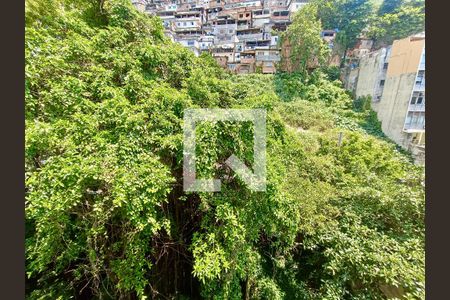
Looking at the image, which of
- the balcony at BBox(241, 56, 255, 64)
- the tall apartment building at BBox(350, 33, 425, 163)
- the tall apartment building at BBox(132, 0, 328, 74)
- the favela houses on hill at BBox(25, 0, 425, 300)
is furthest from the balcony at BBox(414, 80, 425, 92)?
the balcony at BBox(241, 56, 255, 64)

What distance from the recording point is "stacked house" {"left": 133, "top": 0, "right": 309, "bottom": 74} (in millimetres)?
20188

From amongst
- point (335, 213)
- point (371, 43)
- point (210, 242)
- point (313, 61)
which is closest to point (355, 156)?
point (335, 213)

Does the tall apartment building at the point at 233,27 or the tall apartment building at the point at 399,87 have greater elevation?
the tall apartment building at the point at 233,27

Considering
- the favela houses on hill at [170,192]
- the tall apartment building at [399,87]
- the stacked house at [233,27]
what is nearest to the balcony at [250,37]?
the stacked house at [233,27]

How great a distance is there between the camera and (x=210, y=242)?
10.0ft

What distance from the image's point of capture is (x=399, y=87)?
10328 mm

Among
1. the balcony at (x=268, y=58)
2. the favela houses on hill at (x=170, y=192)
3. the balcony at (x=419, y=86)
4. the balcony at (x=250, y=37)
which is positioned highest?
the balcony at (x=250, y=37)

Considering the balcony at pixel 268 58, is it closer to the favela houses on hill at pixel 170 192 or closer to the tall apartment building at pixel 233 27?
the tall apartment building at pixel 233 27

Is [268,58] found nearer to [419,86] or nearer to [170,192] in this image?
[419,86]

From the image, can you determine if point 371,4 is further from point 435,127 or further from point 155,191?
point 155,191

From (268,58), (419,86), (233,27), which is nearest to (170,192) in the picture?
(419,86)

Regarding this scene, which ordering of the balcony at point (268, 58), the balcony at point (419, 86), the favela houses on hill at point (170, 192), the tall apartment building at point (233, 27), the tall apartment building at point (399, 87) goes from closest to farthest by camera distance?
the favela houses on hill at point (170, 192), the tall apartment building at point (399, 87), the balcony at point (419, 86), the balcony at point (268, 58), the tall apartment building at point (233, 27)

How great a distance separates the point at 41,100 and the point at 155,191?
2.20 meters

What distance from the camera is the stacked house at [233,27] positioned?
20.2m
